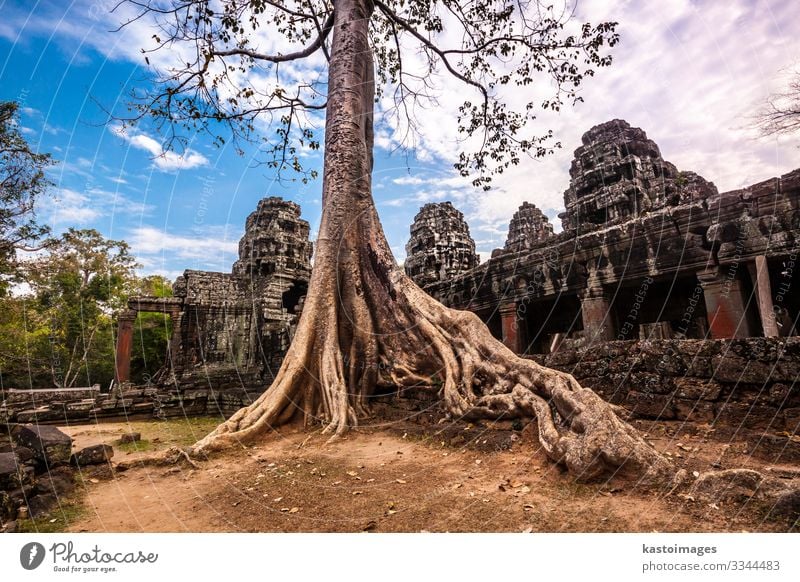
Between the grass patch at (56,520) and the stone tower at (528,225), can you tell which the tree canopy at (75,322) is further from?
the stone tower at (528,225)

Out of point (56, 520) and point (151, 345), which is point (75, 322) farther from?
point (56, 520)

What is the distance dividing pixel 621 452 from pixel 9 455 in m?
4.23

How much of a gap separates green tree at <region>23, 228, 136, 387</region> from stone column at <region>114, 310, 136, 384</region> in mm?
1548

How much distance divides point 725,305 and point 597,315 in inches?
83.1

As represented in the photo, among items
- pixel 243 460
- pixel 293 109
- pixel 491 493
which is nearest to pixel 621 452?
pixel 491 493

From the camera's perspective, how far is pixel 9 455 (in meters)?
2.82

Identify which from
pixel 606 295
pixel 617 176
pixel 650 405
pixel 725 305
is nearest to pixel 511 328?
pixel 606 295

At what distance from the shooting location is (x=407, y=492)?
2.36 m

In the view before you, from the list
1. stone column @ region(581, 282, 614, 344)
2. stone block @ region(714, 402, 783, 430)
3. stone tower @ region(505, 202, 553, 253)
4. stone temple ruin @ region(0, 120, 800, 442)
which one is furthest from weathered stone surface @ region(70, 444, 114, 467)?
stone tower @ region(505, 202, 553, 253)

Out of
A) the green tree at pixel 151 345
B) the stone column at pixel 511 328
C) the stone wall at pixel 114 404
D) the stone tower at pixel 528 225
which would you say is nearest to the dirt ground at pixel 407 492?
the stone column at pixel 511 328

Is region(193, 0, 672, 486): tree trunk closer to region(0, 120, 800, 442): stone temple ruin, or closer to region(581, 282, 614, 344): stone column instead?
region(0, 120, 800, 442): stone temple ruin

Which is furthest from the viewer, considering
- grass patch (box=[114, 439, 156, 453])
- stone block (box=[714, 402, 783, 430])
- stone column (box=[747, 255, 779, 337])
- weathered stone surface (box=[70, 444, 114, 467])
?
stone column (box=[747, 255, 779, 337])

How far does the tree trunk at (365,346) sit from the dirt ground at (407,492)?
10.1 inches

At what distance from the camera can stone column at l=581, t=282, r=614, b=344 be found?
7789 millimetres
